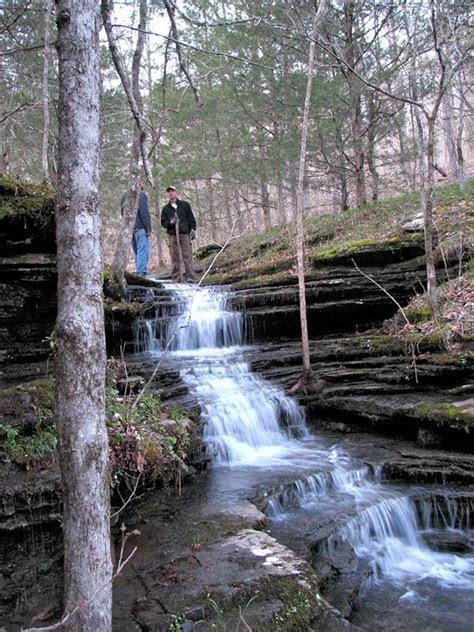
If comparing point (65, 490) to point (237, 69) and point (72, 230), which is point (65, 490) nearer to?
point (72, 230)

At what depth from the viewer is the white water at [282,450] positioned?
4.93 m

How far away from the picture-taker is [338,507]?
537 cm

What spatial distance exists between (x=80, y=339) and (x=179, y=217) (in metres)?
10.2

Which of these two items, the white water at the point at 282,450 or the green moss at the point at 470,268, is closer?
the white water at the point at 282,450

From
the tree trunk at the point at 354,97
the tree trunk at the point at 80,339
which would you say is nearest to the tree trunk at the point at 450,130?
the tree trunk at the point at 354,97

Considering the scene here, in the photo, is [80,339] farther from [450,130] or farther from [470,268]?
[450,130]

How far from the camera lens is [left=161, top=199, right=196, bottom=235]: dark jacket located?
1226cm

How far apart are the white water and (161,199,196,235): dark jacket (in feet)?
7.28

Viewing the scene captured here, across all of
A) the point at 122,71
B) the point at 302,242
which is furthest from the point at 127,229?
the point at 122,71

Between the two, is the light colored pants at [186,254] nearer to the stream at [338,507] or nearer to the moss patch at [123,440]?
the stream at [338,507]

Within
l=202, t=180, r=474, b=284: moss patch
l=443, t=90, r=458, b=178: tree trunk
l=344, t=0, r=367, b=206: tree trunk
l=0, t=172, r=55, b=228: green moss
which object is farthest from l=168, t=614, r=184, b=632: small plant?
l=443, t=90, r=458, b=178: tree trunk

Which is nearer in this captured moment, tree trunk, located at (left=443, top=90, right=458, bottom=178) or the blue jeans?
the blue jeans

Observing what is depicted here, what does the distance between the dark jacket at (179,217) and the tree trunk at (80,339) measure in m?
9.68

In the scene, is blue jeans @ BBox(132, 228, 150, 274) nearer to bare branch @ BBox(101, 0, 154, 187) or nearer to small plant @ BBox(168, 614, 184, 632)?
bare branch @ BBox(101, 0, 154, 187)
